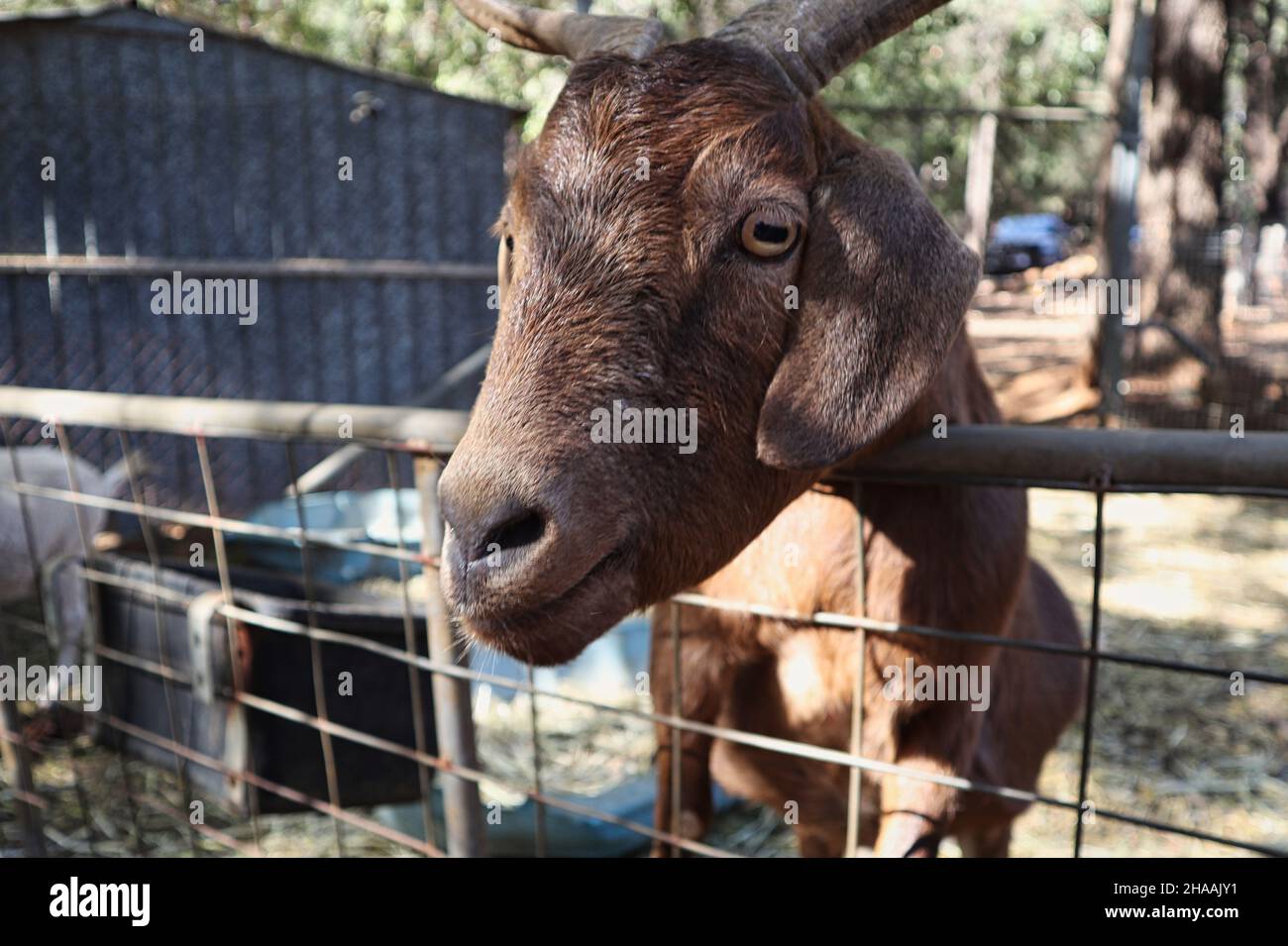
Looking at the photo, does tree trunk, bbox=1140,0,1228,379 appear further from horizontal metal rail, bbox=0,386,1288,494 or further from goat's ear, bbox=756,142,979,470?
goat's ear, bbox=756,142,979,470

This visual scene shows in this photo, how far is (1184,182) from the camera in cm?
1119

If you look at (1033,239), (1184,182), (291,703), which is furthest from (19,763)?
(1033,239)

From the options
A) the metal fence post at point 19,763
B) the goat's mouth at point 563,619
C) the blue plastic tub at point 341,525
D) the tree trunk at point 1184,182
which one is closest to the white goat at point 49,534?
the blue plastic tub at point 341,525

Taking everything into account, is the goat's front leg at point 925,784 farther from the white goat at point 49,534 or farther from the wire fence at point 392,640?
the white goat at point 49,534

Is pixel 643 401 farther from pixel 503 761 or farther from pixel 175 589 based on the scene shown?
pixel 503 761

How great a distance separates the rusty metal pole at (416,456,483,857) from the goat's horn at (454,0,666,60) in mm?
975

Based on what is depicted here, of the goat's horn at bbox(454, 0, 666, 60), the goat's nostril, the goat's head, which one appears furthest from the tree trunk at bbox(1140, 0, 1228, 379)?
the goat's nostril

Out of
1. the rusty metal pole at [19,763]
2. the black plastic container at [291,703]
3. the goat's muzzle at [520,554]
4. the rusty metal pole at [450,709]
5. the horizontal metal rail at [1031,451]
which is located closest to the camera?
the goat's muzzle at [520,554]

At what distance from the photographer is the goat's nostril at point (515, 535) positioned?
1.47 metres

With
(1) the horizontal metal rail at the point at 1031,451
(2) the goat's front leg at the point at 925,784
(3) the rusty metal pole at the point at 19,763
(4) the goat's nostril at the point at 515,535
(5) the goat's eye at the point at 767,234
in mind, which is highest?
(5) the goat's eye at the point at 767,234

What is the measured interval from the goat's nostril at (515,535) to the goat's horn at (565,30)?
2.86 feet

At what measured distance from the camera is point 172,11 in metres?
12.4
